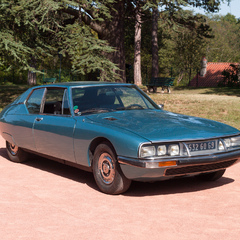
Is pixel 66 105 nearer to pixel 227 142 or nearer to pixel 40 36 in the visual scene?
pixel 227 142

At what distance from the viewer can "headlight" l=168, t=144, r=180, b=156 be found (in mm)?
5938

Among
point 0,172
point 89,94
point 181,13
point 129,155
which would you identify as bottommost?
point 0,172

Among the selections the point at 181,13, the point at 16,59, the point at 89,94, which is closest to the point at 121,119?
the point at 89,94

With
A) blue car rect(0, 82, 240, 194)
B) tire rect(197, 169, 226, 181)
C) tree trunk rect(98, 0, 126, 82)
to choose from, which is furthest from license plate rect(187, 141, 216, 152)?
tree trunk rect(98, 0, 126, 82)

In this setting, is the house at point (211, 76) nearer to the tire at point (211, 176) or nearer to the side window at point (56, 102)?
the side window at point (56, 102)

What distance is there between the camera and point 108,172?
6379 mm

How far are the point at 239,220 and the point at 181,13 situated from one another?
18.5 meters

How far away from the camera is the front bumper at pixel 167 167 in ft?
19.2

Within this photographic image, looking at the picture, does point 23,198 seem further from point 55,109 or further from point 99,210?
point 55,109

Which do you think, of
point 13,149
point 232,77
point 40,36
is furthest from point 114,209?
point 232,77

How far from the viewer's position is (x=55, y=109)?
769 centimetres

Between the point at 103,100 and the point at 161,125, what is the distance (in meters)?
1.36

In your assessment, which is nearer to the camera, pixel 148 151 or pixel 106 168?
pixel 148 151

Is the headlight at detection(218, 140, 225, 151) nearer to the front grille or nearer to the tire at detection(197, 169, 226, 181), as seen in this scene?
the front grille
